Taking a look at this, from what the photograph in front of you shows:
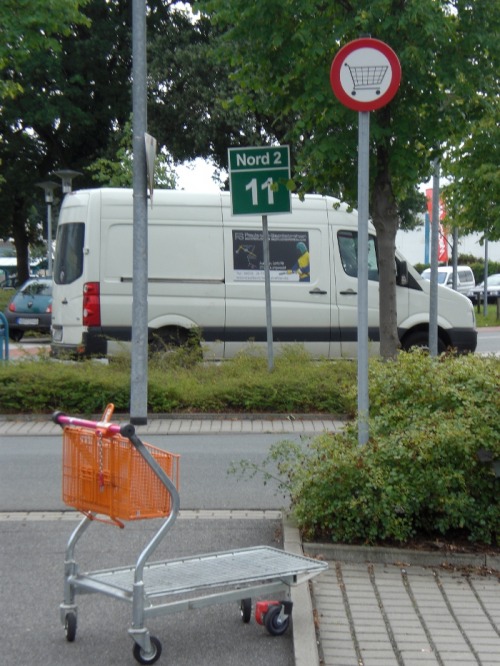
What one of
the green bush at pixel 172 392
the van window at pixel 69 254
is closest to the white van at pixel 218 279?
the van window at pixel 69 254

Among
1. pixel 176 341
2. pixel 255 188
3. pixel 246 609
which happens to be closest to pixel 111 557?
pixel 246 609

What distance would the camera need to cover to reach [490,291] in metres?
55.2

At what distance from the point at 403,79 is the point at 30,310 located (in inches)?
660

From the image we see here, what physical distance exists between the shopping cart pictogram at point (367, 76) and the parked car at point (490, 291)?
1784 inches

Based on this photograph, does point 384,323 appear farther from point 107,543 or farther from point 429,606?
point 429,606

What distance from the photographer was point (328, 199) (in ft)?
57.1

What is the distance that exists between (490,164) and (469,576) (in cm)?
1579

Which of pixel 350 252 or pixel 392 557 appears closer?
pixel 392 557

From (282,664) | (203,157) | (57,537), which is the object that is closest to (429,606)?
(282,664)

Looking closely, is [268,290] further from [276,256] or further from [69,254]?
[69,254]

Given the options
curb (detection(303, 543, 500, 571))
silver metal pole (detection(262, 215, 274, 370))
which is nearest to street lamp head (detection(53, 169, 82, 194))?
silver metal pole (detection(262, 215, 274, 370))

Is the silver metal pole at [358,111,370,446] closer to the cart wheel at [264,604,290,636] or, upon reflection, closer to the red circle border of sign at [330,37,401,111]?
the red circle border of sign at [330,37,401,111]

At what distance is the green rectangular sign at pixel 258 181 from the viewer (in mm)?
13812

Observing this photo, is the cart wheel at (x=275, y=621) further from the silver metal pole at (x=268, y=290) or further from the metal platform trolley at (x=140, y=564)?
the silver metal pole at (x=268, y=290)
